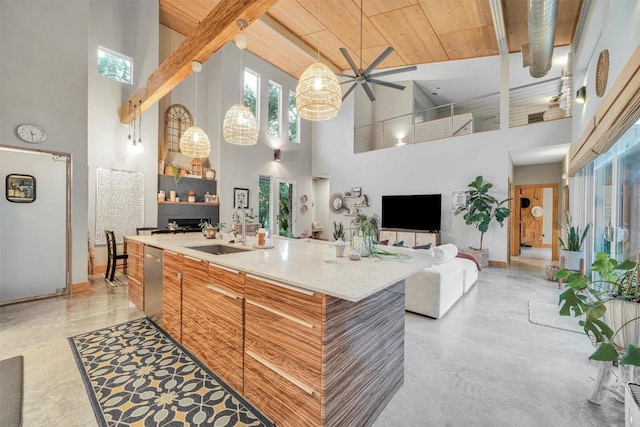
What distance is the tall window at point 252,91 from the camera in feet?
26.3

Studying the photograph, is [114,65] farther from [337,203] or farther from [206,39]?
[337,203]

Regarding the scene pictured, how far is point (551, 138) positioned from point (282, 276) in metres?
6.86

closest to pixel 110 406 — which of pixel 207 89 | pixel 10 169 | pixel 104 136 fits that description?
pixel 10 169

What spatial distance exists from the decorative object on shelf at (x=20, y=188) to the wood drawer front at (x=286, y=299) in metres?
4.20

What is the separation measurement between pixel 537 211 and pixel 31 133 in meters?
13.4

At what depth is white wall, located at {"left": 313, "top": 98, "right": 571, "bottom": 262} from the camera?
20.6 ft

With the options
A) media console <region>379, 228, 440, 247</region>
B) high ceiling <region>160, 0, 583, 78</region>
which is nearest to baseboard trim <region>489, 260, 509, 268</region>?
media console <region>379, 228, 440, 247</region>

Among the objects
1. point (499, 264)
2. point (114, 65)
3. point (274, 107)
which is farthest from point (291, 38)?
point (499, 264)

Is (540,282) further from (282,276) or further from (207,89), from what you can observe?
(207,89)

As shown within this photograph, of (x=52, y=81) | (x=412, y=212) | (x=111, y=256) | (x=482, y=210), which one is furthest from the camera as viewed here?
(x=412, y=212)

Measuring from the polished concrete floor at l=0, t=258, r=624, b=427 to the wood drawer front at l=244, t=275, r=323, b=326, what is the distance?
0.91m

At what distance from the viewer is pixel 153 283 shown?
9.57ft

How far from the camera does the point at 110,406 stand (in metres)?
1.81

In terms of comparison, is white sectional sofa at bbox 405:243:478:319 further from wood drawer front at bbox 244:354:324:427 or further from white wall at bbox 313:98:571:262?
white wall at bbox 313:98:571:262
